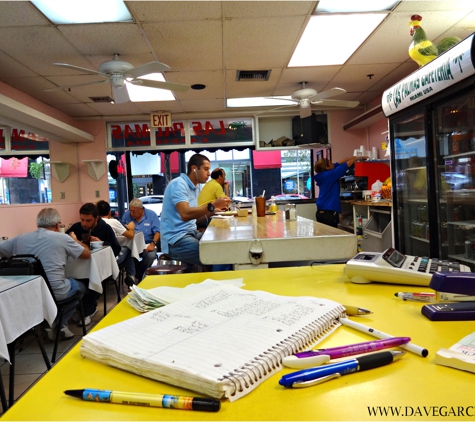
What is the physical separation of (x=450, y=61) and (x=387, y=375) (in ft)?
9.05

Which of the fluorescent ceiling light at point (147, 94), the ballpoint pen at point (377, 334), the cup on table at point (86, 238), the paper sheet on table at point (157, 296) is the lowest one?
the cup on table at point (86, 238)

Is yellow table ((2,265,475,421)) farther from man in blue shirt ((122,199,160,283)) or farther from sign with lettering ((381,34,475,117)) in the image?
man in blue shirt ((122,199,160,283))

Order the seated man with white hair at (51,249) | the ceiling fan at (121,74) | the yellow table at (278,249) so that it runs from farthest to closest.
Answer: the ceiling fan at (121,74), the seated man with white hair at (51,249), the yellow table at (278,249)

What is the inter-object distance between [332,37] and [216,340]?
439 centimetres

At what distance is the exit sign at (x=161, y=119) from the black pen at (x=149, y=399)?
23.0ft

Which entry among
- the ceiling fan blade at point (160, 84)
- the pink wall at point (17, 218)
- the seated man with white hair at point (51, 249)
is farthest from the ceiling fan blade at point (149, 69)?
the pink wall at point (17, 218)

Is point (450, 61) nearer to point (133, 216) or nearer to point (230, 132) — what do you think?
point (133, 216)

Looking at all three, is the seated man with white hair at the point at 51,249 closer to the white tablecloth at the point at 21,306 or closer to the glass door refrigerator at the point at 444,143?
the white tablecloth at the point at 21,306

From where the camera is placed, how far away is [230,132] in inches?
307

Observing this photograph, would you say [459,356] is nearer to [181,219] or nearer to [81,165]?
[181,219]

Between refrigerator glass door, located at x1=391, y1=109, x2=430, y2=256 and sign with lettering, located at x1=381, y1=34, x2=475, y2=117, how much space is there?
0.90 feet

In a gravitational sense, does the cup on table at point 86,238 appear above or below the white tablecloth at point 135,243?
above

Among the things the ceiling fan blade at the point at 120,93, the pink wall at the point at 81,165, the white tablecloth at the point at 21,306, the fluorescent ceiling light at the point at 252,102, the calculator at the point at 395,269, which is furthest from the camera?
the pink wall at the point at 81,165

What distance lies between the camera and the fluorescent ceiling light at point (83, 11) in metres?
3.23
